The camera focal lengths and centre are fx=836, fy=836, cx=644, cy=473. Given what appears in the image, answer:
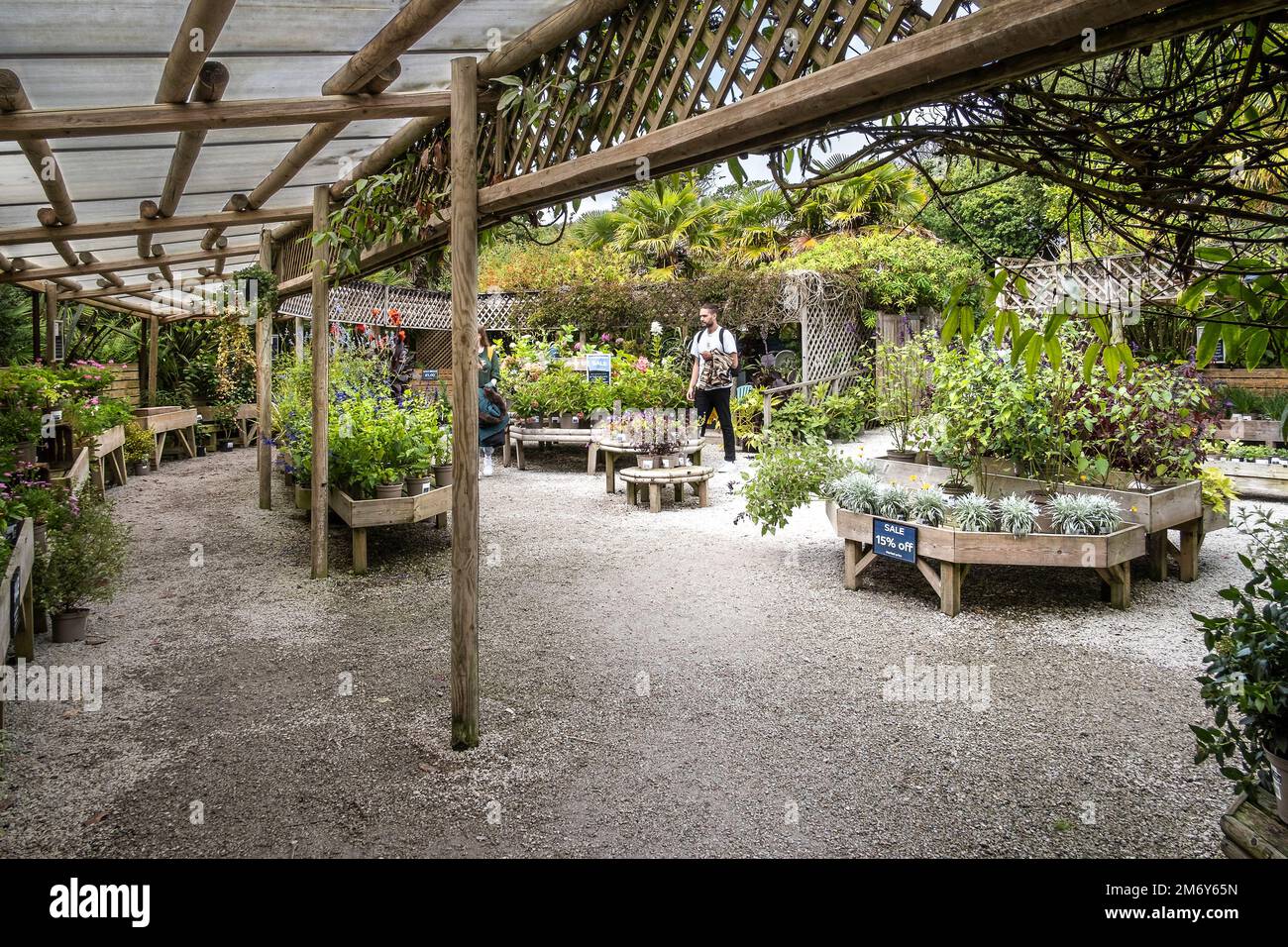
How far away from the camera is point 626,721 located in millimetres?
3678

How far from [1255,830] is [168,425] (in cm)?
1352

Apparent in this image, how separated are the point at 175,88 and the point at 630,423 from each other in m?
6.70

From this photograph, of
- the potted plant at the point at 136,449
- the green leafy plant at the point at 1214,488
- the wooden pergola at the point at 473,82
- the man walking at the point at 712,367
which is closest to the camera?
the wooden pergola at the point at 473,82

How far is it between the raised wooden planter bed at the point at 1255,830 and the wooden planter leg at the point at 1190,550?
12.9 ft

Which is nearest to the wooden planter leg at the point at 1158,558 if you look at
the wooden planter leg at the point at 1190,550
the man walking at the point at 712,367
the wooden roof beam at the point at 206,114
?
the wooden planter leg at the point at 1190,550

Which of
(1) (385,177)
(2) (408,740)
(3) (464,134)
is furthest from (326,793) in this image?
(1) (385,177)

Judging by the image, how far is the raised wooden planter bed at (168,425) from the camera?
468 inches

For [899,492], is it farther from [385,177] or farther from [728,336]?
[728,336]

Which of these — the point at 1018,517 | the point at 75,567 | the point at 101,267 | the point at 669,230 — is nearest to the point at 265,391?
the point at 101,267

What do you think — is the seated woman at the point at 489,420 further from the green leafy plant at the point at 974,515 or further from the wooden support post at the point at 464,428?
the wooden support post at the point at 464,428

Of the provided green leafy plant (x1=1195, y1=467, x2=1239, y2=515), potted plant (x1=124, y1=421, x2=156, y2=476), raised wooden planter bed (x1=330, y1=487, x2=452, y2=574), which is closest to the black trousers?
raised wooden planter bed (x1=330, y1=487, x2=452, y2=574)

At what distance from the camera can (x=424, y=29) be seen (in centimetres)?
281
